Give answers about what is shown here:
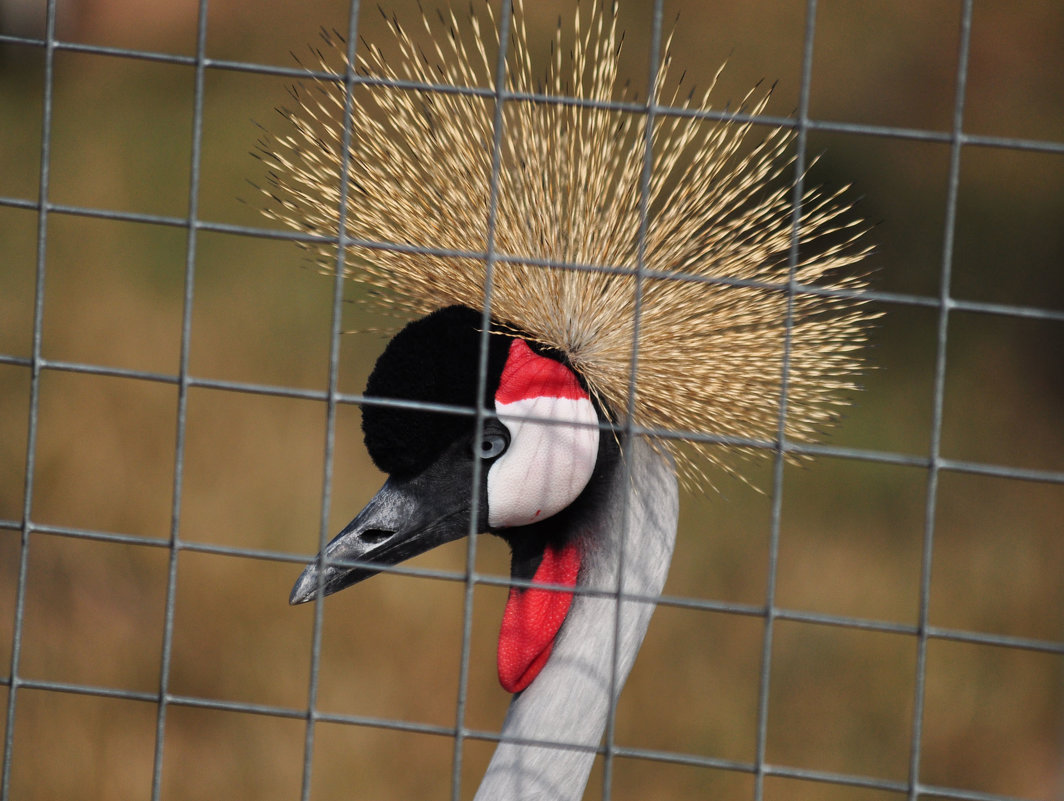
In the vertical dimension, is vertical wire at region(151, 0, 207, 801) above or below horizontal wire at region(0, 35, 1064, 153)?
Result: below

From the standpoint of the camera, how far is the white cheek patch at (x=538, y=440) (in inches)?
44.2

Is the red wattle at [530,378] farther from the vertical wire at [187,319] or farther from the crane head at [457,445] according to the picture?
the vertical wire at [187,319]

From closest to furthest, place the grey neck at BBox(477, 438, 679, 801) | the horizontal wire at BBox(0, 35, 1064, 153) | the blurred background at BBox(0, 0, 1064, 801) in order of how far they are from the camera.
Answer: the horizontal wire at BBox(0, 35, 1064, 153), the grey neck at BBox(477, 438, 679, 801), the blurred background at BBox(0, 0, 1064, 801)

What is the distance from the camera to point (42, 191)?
0.83 meters

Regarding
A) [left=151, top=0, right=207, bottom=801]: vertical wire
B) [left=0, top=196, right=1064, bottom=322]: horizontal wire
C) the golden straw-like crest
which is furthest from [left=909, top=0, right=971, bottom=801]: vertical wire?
[left=151, top=0, right=207, bottom=801]: vertical wire

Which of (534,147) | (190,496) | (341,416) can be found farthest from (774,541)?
(341,416)

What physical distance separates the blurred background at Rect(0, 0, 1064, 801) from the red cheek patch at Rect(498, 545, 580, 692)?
111 centimetres

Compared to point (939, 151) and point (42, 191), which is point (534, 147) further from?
point (939, 151)

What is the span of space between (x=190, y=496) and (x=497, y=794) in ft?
5.83

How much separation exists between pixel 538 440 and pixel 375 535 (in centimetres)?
21

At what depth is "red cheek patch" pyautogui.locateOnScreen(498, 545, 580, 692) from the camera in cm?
121

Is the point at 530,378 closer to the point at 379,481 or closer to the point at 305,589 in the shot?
the point at 305,589

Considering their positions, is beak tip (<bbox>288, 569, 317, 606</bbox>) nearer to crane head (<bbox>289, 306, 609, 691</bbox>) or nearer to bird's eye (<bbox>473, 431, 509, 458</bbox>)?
crane head (<bbox>289, 306, 609, 691</bbox>)

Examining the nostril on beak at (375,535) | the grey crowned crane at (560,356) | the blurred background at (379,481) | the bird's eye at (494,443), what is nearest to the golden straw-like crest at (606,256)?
the grey crowned crane at (560,356)
